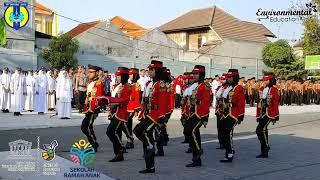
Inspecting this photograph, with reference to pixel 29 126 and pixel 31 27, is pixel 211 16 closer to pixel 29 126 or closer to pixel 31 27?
pixel 31 27

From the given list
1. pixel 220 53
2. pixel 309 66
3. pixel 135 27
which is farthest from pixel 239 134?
pixel 135 27

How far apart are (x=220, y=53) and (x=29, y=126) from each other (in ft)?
109

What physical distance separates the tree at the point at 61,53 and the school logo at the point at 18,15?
283 cm

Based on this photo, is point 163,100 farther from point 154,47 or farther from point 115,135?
point 154,47

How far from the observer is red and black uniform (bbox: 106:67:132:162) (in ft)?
31.7

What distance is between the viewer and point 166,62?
33.9 metres

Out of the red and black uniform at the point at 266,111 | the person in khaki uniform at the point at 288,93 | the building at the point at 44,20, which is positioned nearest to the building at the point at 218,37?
the person in khaki uniform at the point at 288,93

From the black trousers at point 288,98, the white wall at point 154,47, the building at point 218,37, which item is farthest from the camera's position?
the building at point 218,37

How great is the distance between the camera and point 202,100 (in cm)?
949

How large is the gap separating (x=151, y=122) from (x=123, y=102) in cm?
119

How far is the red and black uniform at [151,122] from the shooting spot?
8.55 m

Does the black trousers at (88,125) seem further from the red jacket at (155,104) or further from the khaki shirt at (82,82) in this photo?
the khaki shirt at (82,82)

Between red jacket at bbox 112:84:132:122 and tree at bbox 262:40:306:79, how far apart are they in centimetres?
3298

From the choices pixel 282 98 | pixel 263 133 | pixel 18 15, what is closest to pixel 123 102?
pixel 263 133
